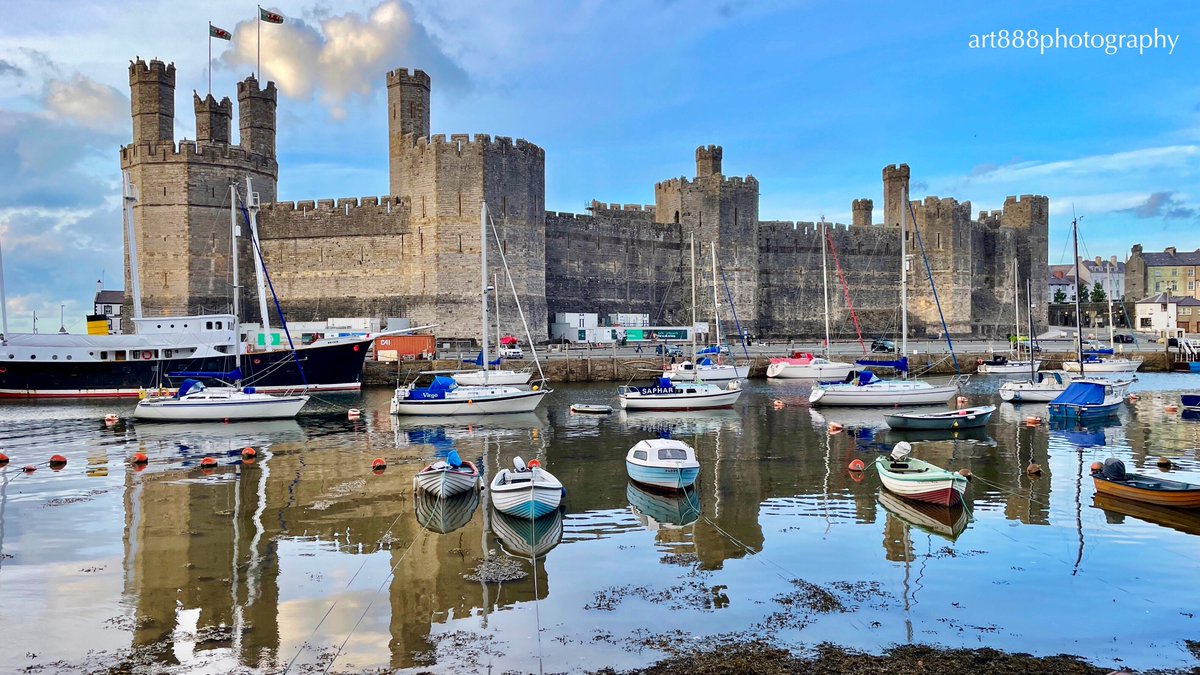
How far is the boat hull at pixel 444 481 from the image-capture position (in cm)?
1401

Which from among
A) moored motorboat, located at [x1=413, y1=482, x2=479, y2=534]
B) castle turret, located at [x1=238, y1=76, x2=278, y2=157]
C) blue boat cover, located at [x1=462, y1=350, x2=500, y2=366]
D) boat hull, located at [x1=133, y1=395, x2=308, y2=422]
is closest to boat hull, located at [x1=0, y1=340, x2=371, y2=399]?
blue boat cover, located at [x1=462, y1=350, x2=500, y2=366]

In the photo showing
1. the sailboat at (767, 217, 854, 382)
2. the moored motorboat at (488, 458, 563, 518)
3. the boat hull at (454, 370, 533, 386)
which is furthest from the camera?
the sailboat at (767, 217, 854, 382)

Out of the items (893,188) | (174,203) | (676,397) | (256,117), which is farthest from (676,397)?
(893,188)

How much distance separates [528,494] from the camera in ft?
41.2

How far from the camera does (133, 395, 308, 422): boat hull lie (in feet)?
84.4

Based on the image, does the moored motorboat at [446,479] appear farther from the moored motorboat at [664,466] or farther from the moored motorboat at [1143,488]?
the moored motorboat at [1143,488]

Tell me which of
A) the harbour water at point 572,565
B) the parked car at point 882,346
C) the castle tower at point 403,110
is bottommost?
the harbour water at point 572,565

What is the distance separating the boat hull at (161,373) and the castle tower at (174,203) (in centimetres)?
885

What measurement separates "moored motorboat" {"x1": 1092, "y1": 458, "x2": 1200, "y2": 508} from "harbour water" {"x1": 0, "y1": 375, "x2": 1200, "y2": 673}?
8.9 inches

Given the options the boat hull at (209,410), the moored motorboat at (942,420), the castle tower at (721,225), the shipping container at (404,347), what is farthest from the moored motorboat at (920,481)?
the castle tower at (721,225)

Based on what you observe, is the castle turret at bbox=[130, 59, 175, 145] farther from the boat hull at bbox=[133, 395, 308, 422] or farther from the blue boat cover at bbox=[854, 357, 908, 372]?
the blue boat cover at bbox=[854, 357, 908, 372]

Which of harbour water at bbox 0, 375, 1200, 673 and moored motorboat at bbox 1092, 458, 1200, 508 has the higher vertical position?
moored motorboat at bbox 1092, 458, 1200, 508

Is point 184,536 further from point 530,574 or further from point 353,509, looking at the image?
point 530,574

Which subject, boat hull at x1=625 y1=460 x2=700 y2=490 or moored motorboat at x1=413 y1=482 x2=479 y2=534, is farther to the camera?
boat hull at x1=625 y1=460 x2=700 y2=490
